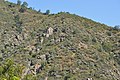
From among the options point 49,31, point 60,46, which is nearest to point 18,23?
point 49,31

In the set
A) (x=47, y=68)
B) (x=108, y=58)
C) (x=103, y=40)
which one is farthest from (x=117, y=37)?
(x=47, y=68)

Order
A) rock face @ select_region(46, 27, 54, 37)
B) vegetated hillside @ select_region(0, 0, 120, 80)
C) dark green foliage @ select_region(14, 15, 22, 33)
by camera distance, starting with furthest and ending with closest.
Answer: dark green foliage @ select_region(14, 15, 22, 33)
rock face @ select_region(46, 27, 54, 37)
vegetated hillside @ select_region(0, 0, 120, 80)

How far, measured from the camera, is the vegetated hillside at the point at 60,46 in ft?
306

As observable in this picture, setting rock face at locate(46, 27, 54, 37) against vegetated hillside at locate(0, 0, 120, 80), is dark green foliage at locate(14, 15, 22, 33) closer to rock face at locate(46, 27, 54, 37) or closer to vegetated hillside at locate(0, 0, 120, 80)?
vegetated hillside at locate(0, 0, 120, 80)

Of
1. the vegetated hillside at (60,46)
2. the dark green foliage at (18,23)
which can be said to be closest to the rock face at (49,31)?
the vegetated hillside at (60,46)

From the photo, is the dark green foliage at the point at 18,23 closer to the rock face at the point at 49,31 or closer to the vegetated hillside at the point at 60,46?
the vegetated hillside at the point at 60,46

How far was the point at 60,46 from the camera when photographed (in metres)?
106

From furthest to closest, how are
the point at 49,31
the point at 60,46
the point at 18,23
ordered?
the point at 18,23
the point at 49,31
the point at 60,46

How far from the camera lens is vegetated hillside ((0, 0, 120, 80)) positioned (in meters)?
93.2

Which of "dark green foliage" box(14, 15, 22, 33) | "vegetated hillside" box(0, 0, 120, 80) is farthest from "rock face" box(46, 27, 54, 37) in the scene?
"dark green foliage" box(14, 15, 22, 33)

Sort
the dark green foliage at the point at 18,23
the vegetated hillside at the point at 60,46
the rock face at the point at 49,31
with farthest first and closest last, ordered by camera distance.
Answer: the dark green foliage at the point at 18,23
the rock face at the point at 49,31
the vegetated hillside at the point at 60,46

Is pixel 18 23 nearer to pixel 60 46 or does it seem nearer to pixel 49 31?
pixel 49 31

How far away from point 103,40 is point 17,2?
6434 centimetres

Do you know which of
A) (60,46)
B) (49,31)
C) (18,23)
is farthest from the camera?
(18,23)
